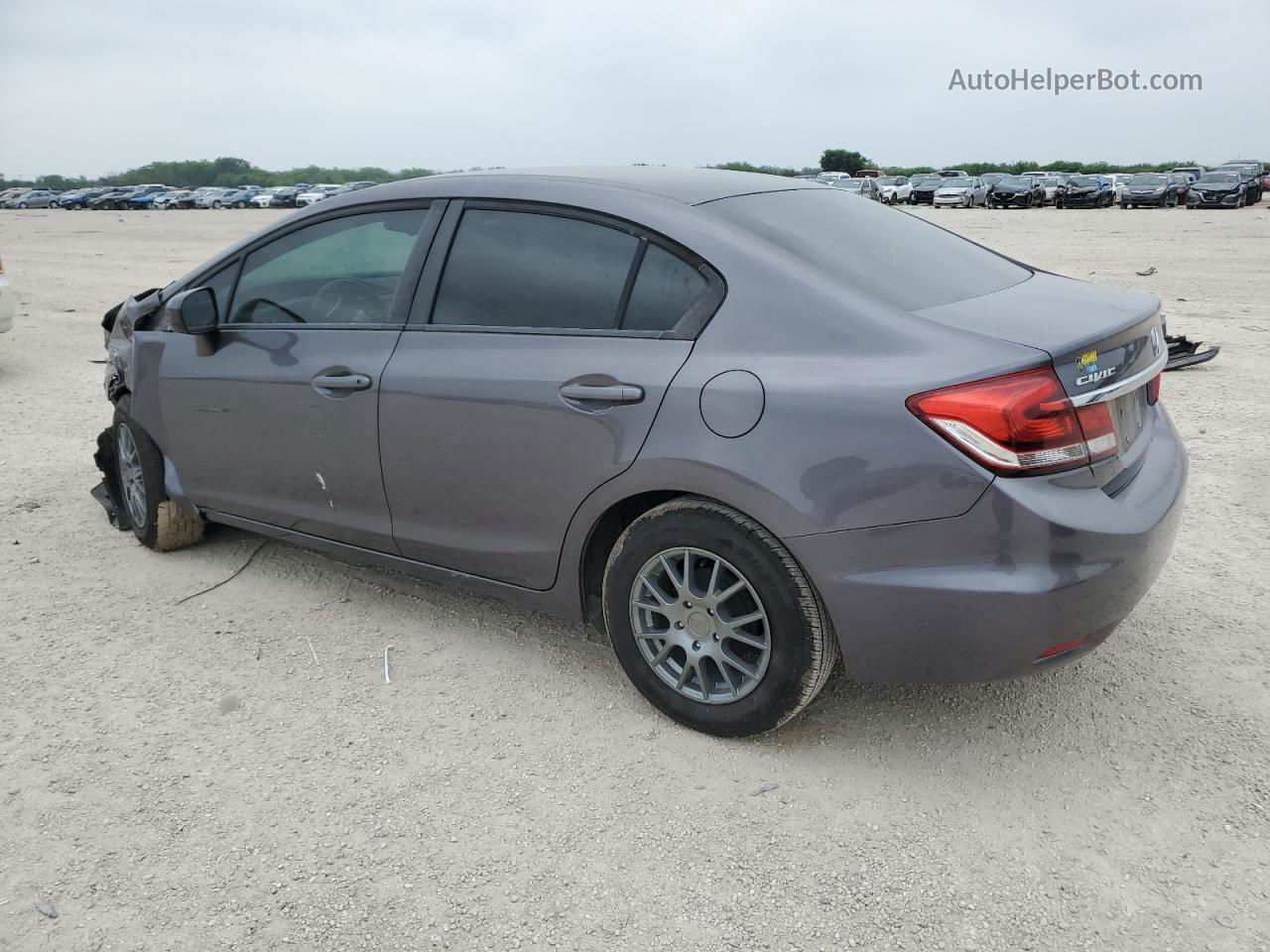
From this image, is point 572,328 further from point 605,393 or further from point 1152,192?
point 1152,192

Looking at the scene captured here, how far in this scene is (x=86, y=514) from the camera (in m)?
5.28

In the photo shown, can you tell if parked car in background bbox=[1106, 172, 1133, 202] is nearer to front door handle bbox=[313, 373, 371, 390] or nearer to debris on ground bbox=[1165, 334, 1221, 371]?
debris on ground bbox=[1165, 334, 1221, 371]

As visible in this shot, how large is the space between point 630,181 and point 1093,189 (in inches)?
1532

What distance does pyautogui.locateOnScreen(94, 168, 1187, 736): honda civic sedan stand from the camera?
256cm

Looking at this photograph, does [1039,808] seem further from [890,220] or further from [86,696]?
[86,696]

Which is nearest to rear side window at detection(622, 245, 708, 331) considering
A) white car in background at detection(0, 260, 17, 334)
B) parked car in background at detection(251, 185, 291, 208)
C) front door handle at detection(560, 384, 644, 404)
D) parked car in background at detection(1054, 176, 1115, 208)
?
front door handle at detection(560, 384, 644, 404)

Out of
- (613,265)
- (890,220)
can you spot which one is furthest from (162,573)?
(890,220)

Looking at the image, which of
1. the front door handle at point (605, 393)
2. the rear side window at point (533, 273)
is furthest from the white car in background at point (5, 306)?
the front door handle at point (605, 393)

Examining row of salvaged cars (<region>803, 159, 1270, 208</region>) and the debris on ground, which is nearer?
the debris on ground

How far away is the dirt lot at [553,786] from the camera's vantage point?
7.91 feet

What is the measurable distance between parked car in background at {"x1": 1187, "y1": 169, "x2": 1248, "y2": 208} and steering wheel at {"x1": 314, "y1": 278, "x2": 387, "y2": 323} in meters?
37.1

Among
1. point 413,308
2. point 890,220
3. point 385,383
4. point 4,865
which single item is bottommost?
point 4,865

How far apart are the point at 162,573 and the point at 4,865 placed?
2.00 m

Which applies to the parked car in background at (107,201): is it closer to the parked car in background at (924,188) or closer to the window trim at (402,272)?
the parked car in background at (924,188)
